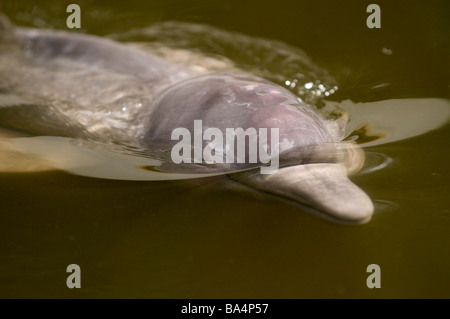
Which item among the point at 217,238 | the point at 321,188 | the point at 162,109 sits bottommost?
the point at 217,238

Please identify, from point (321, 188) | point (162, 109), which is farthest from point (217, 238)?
point (162, 109)

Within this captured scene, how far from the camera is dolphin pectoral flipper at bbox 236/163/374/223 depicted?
196cm

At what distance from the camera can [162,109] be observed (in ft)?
8.89

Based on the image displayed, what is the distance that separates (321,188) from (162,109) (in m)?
0.96

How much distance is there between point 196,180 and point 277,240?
16.7 inches

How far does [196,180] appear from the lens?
7.42ft

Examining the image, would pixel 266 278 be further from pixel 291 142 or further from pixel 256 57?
pixel 256 57

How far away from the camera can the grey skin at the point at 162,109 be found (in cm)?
213

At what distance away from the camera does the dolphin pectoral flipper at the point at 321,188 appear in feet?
6.43

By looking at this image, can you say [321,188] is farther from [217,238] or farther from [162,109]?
[162,109]

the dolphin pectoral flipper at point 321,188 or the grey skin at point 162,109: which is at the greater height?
the grey skin at point 162,109

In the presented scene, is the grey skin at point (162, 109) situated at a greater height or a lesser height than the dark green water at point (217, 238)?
greater

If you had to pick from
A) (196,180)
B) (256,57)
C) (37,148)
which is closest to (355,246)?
(196,180)

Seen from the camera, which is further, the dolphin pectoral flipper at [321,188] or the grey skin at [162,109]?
the grey skin at [162,109]
